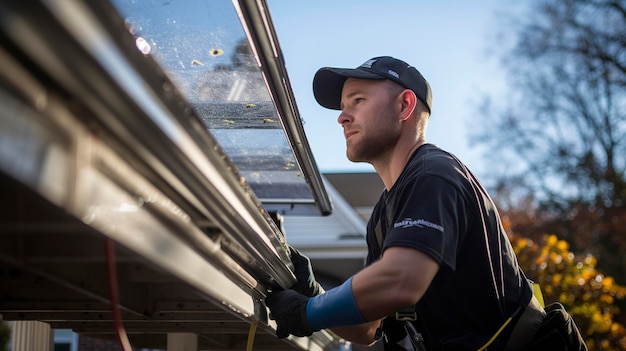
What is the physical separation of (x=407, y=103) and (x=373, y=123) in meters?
0.18

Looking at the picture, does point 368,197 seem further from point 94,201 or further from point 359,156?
point 94,201

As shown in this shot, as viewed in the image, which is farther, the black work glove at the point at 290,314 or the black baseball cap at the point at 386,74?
the black baseball cap at the point at 386,74

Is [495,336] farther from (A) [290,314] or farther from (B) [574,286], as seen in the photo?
(B) [574,286]

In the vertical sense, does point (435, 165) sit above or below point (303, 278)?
above

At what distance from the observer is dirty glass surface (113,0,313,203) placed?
2.86m

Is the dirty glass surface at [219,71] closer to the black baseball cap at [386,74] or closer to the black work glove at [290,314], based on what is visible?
the black baseball cap at [386,74]

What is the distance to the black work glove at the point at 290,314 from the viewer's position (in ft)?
9.43

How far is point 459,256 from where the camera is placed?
3.06 m

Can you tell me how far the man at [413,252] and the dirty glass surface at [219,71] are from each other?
0.39 m

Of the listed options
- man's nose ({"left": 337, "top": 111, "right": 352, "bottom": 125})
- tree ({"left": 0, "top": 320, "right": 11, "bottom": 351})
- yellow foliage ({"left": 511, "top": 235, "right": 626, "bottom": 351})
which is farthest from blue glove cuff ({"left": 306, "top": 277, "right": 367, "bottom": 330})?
tree ({"left": 0, "top": 320, "right": 11, "bottom": 351})

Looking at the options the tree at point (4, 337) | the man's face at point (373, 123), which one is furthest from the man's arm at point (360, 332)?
the tree at point (4, 337)

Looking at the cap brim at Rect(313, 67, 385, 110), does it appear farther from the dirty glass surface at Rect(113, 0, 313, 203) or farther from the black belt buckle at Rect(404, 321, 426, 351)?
the black belt buckle at Rect(404, 321, 426, 351)

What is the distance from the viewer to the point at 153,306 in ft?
9.70

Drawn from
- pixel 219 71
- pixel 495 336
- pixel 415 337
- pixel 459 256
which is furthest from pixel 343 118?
pixel 495 336
